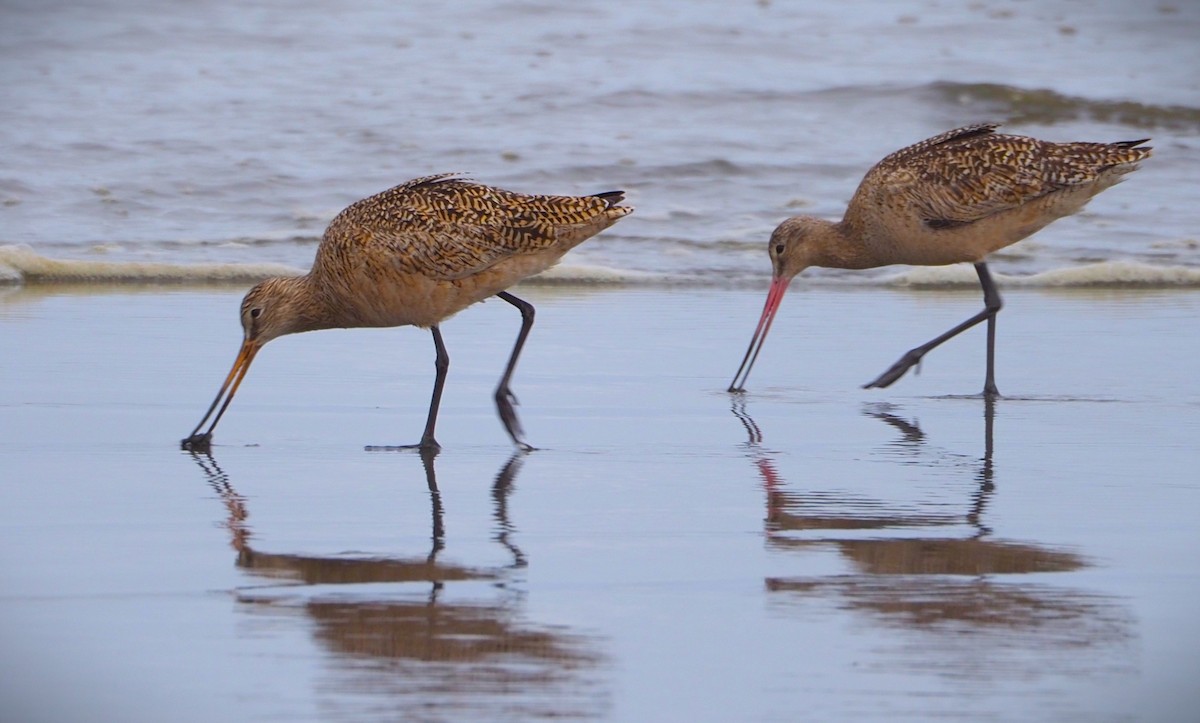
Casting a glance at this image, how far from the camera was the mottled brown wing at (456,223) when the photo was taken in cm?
587

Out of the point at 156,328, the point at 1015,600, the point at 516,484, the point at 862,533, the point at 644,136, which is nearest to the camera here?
the point at 1015,600

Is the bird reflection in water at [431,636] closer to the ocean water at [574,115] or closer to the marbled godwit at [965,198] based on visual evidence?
the marbled godwit at [965,198]

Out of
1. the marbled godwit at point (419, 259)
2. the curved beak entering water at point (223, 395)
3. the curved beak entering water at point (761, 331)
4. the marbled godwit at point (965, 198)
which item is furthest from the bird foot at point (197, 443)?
the marbled godwit at point (965, 198)

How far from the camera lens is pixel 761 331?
7.62 metres

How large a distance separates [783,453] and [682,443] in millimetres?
323

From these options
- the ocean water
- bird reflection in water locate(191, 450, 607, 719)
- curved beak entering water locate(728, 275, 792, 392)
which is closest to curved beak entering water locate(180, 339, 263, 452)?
bird reflection in water locate(191, 450, 607, 719)

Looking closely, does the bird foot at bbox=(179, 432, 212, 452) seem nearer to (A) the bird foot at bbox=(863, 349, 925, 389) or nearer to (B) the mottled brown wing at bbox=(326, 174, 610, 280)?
(B) the mottled brown wing at bbox=(326, 174, 610, 280)

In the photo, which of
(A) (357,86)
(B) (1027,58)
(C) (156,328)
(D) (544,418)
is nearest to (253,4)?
(A) (357,86)

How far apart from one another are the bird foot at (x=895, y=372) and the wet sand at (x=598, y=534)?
4.4 inches

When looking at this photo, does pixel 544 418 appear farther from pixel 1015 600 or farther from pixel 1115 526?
pixel 1015 600

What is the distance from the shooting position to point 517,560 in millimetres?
3980

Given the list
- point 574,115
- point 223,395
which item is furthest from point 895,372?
point 574,115

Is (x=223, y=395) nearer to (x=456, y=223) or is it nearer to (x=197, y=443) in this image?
→ (x=197, y=443)

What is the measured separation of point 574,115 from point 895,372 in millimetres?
8360
